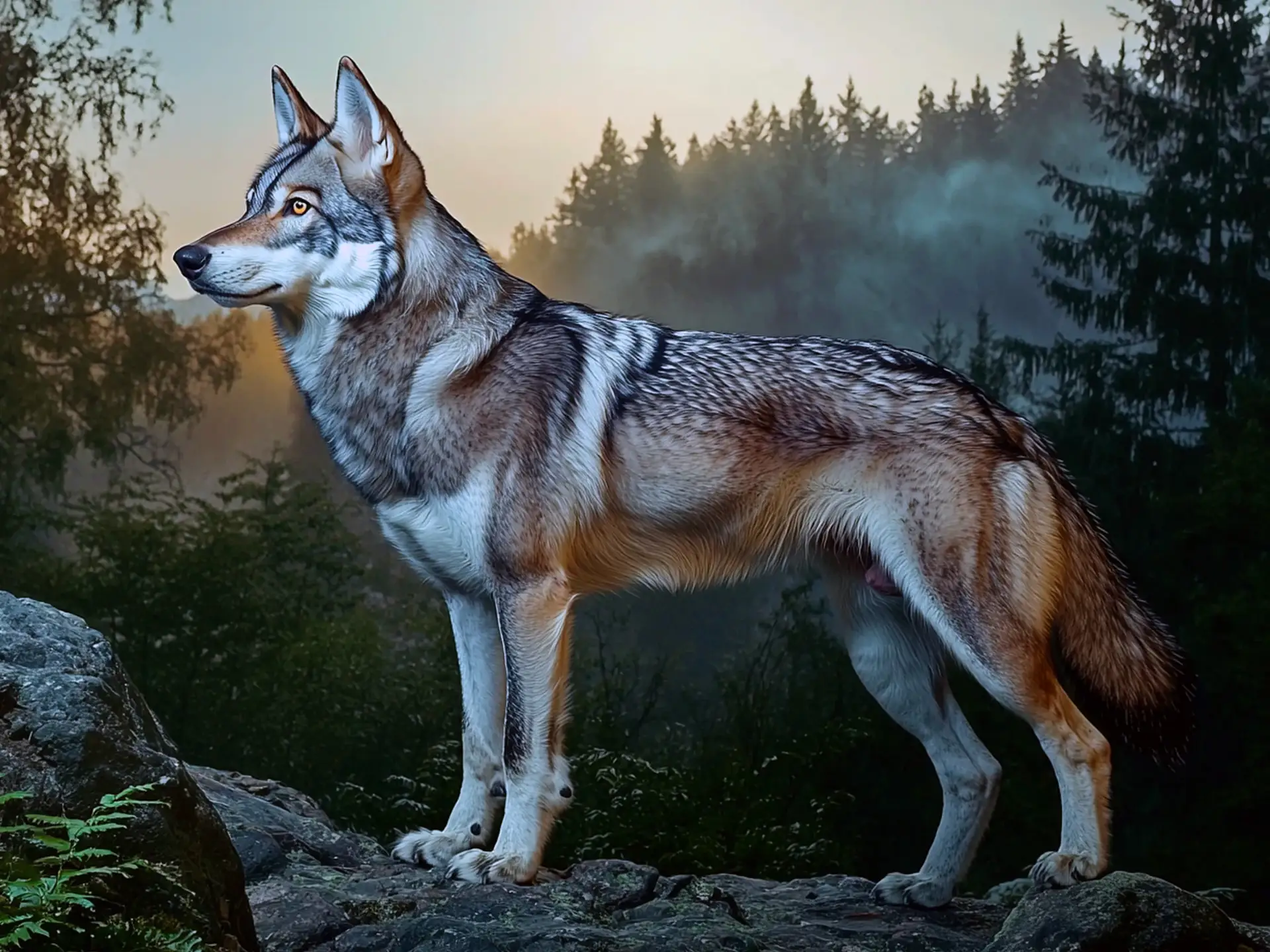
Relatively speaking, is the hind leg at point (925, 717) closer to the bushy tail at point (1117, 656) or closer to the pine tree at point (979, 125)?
the bushy tail at point (1117, 656)

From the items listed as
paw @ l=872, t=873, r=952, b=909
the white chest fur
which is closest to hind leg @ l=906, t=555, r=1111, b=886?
paw @ l=872, t=873, r=952, b=909

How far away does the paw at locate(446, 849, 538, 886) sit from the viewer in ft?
11.0

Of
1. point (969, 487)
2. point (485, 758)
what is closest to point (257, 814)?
point (485, 758)

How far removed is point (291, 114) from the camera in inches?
147

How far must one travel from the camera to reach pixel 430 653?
304 inches

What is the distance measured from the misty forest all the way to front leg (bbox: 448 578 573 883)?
2.34 metres

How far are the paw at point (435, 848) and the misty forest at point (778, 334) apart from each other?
199 centimetres

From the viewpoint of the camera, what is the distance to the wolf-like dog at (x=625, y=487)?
11.1 ft

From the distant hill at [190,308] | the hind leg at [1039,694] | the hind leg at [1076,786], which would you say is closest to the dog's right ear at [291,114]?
the hind leg at [1039,694]

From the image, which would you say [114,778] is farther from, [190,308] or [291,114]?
[190,308]

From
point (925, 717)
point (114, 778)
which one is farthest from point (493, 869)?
point (114, 778)

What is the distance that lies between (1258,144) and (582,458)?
5804mm

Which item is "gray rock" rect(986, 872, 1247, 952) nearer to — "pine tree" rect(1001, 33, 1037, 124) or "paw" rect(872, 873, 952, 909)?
"paw" rect(872, 873, 952, 909)

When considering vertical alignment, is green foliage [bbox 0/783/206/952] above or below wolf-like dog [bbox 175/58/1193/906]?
below
